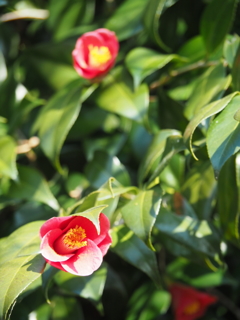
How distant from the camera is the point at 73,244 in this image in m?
0.53

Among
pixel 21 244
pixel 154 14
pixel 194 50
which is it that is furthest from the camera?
pixel 194 50

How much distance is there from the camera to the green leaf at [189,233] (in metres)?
0.68

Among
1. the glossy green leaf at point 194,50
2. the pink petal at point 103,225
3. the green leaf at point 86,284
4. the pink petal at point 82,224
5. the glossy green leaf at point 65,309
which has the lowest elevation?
the glossy green leaf at point 65,309

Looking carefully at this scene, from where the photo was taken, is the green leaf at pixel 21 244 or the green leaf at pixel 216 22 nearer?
the green leaf at pixel 21 244

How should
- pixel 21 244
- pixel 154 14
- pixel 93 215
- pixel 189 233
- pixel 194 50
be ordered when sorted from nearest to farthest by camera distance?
pixel 93 215
pixel 21 244
pixel 189 233
pixel 154 14
pixel 194 50

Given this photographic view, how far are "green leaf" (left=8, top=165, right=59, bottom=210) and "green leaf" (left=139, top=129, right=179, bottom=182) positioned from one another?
0.18 metres

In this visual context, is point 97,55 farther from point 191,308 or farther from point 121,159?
point 191,308

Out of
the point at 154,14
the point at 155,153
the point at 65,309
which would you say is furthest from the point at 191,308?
the point at 154,14

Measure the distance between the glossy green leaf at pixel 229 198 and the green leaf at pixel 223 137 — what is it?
0.36 ft

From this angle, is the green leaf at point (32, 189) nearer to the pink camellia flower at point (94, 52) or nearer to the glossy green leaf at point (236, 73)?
the pink camellia flower at point (94, 52)

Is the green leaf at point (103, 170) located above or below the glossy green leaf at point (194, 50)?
below

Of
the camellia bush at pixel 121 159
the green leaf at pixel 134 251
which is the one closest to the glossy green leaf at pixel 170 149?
the camellia bush at pixel 121 159

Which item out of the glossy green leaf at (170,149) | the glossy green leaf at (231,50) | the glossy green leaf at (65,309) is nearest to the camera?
the glossy green leaf at (170,149)

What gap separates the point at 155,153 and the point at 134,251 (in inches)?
6.4
